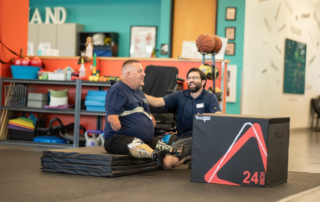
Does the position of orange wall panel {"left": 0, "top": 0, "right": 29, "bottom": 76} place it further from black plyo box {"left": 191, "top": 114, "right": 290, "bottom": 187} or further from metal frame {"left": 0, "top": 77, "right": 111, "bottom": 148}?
black plyo box {"left": 191, "top": 114, "right": 290, "bottom": 187}

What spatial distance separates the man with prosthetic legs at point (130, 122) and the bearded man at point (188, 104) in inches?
11.2

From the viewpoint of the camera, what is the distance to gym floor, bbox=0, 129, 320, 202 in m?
2.69

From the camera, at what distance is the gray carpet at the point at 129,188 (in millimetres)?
2684

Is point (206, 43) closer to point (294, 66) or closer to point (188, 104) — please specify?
point (188, 104)

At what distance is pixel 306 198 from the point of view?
9.43 feet

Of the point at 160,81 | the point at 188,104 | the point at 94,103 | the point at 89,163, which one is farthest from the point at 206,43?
the point at 89,163

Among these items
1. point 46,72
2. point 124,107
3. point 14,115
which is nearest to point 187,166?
point 124,107

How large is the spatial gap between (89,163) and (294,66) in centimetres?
836

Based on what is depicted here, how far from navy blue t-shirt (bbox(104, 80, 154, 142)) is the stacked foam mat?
8.8 inches

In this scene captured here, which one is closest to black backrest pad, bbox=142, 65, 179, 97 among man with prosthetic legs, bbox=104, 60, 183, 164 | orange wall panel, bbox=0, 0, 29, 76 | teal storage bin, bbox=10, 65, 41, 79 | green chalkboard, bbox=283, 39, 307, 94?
man with prosthetic legs, bbox=104, 60, 183, 164

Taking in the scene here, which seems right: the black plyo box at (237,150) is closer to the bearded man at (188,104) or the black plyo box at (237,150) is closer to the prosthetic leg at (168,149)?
the prosthetic leg at (168,149)

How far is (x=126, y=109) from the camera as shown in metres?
3.67

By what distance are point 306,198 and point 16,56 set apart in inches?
188

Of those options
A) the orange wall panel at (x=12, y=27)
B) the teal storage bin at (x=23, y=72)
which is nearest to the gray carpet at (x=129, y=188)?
the teal storage bin at (x=23, y=72)
